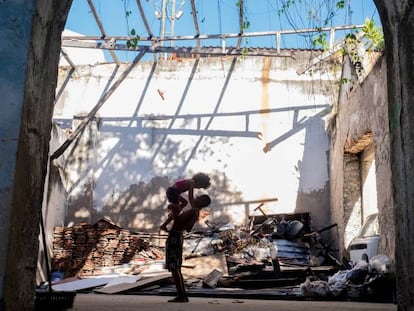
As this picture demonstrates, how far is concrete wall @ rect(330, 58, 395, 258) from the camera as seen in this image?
6684 mm

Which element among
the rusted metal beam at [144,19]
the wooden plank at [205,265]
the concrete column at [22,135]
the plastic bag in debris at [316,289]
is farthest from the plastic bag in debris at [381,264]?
the rusted metal beam at [144,19]

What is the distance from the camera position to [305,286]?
6.41 m

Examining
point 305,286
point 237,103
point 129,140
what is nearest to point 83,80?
point 129,140

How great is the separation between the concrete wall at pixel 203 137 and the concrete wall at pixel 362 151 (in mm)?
1005

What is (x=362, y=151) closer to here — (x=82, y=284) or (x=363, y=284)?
(x=363, y=284)

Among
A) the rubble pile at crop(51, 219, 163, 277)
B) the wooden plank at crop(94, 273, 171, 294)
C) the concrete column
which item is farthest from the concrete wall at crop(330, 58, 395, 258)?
the concrete column

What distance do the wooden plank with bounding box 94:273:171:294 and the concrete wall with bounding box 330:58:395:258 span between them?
354 centimetres

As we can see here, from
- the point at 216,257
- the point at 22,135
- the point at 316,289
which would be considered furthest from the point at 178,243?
the point at 216,257

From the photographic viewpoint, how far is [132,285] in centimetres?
782

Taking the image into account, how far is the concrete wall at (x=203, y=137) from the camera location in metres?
11.6

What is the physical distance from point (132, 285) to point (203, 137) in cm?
498

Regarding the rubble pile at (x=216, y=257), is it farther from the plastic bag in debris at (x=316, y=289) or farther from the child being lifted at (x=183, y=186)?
the child being lifted at (x=183, y=186)

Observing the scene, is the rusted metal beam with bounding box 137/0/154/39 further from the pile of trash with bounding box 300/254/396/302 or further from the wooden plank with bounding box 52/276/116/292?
the pile of trash with bounding box 300/254/396/302

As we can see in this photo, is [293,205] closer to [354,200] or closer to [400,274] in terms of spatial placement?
[354,200]
